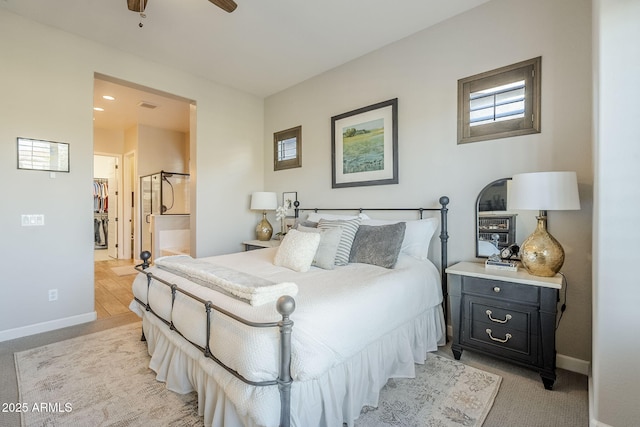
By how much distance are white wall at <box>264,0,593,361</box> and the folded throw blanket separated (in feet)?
5.96

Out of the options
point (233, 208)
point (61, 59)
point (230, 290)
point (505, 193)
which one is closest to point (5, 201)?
Result: point (61, 59)

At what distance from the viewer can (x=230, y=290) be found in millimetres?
1582

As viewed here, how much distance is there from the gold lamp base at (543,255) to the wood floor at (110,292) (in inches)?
157

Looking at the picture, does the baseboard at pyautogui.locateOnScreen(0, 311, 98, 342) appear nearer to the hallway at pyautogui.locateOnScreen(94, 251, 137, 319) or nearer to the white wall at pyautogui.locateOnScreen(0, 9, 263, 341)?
the white wall at pyautogui.locateOnScreen(0, 9, 263, 341)

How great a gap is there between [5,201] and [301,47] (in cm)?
321

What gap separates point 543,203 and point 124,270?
20.6 ft

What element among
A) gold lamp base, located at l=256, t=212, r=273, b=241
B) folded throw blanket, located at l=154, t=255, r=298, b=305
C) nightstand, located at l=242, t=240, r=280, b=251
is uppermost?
gold lamp base, located at l=256, t=212, r=273, b=241

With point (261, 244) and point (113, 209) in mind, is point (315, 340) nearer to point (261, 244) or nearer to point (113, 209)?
point (261, 244)

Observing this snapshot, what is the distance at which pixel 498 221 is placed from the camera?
94.4 inches

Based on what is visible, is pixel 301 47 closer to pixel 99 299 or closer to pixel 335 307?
pixel 335 307

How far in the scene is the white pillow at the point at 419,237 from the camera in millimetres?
2559

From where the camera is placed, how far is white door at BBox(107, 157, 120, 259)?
22.3 feet

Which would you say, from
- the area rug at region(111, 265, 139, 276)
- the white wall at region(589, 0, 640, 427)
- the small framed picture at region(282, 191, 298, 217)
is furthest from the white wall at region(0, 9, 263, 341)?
the white wall at region(589, 0, 640, 427)

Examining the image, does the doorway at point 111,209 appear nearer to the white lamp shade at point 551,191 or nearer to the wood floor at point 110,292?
the wood floor at point 110,292
